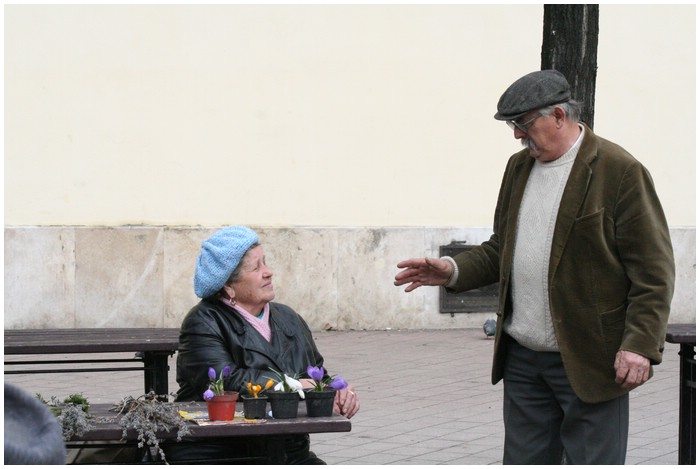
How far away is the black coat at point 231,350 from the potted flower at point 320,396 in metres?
0.42

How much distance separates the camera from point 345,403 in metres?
4.17

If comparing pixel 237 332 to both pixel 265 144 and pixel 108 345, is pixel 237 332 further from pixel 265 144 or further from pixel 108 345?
pixel 265 144

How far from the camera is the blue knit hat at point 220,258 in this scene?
4582 millimetres

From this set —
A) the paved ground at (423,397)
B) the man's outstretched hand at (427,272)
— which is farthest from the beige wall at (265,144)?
the man's outstretched hand at (427,272)

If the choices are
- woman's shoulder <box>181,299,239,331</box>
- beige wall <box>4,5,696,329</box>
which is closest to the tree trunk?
woman's shoulder <box>181,299,239,331</box>

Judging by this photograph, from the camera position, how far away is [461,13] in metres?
11.4

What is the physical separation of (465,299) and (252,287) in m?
6.92

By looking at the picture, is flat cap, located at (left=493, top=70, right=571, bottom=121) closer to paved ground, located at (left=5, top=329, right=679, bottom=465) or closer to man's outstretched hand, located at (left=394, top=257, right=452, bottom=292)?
man's outstretched hand, located at (left=394, top=257, right=452, bottom=292)

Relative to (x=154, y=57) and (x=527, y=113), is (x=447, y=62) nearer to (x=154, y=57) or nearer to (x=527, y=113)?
(x=154, y=57)

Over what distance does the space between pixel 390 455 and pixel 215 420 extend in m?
2.44

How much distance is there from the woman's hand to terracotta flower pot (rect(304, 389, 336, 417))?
10.3 inches

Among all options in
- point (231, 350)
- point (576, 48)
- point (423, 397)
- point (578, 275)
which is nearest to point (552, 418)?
point (578, 275)

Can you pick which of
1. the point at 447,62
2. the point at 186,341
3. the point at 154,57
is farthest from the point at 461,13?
the point at 186,341

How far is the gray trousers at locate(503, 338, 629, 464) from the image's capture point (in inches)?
156
